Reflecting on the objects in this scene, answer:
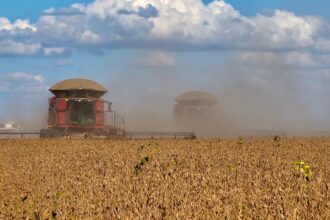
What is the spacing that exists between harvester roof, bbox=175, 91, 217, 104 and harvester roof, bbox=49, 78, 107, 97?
19265 mm

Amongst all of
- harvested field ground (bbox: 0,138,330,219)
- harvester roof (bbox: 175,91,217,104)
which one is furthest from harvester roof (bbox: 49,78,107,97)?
harvested field ground (bbox: 0,138,330,219)

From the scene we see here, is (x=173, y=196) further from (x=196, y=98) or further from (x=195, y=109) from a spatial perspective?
(x=195, y=109)

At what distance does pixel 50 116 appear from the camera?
149ft

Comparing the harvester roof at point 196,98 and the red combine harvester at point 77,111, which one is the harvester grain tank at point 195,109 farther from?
the red combine harvester at point 77,111

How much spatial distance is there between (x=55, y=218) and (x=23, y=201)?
2.26 meters

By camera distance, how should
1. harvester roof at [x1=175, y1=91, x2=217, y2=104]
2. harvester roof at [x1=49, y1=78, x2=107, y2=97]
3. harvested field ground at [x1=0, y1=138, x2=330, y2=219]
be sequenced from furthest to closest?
harvester roof at [x1=175, y1=91, x2=217, y2=104] < harvester roof at [x1=49, y1=78, x2=107, y2=97] < harvested field ground at [x1=0, y1=138, x2=330, y2=219]

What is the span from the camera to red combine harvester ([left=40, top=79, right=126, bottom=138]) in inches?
1742

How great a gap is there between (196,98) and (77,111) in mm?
20976

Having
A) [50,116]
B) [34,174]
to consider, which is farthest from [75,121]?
[34,174]

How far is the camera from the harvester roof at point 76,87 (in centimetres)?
4419

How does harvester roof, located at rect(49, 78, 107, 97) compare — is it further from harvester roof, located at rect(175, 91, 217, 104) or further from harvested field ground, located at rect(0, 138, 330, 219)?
harvested field ground, located at rect(0, 138, 330, 219)

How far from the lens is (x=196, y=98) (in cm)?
6353

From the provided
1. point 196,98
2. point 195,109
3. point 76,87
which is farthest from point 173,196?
point 195,109

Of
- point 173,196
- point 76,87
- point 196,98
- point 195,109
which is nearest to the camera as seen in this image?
point 173,196
